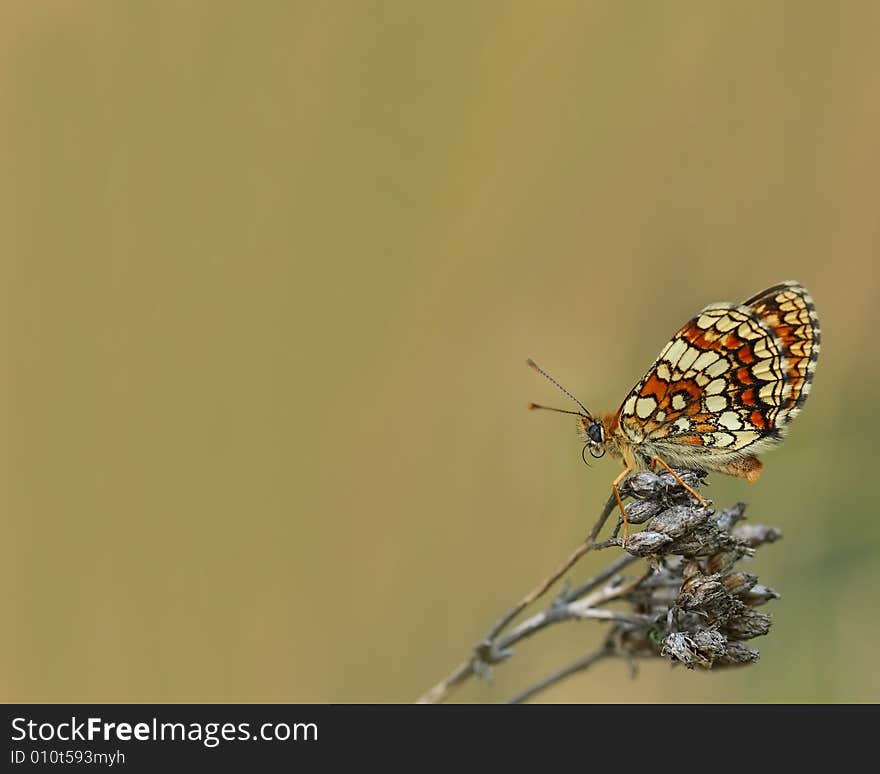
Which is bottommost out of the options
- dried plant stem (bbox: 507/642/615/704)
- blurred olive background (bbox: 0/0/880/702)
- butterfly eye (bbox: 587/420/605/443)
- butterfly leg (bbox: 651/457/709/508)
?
dried plant stem (bbox: 507/642/615/704)

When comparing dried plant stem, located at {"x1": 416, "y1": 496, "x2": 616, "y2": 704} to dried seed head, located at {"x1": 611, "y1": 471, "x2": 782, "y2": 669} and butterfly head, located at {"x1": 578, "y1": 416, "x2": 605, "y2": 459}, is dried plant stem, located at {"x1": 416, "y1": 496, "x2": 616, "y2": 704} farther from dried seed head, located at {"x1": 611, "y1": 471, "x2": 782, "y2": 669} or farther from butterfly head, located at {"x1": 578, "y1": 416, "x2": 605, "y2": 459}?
butterfly head, located at {"x1": 578, "y1": 416, "x2": 605, "y2": 459}

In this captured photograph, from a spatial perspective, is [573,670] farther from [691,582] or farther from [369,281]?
[369,281]

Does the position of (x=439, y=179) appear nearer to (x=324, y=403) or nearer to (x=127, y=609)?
(x=324, y=403)

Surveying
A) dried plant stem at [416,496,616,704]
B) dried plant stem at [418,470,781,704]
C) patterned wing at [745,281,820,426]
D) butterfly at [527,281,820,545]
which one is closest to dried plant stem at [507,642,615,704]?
dried plant stem at [418,470,781,704]

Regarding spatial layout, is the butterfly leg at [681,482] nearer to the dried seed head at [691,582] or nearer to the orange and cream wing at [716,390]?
the dried seed head at [691,582]

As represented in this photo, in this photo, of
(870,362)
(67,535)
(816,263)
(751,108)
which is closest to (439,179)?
(751,108)

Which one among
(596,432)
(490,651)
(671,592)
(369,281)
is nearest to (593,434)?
(596,432)
